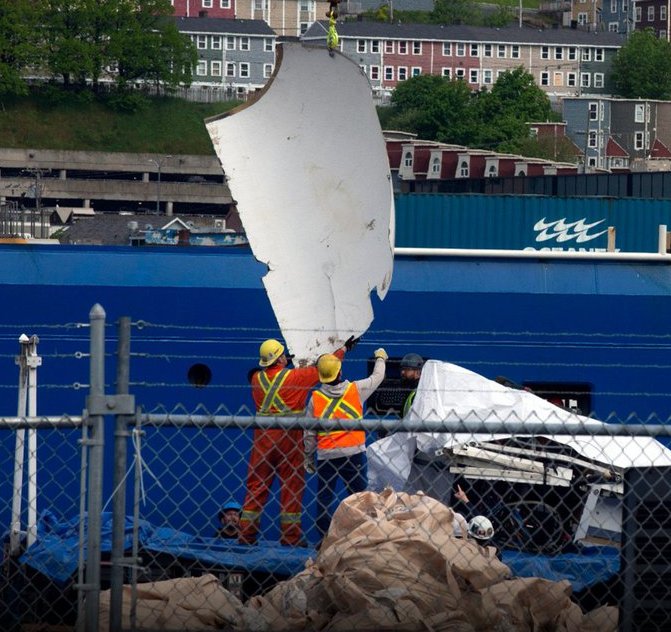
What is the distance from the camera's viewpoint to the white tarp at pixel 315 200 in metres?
11.4

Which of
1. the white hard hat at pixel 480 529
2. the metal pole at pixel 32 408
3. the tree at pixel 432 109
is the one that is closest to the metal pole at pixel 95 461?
the metal pole at pixel 32 408

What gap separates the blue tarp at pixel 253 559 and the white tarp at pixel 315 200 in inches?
117

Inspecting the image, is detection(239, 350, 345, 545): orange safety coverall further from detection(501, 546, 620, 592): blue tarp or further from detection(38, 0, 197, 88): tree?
detection(38, 0, 197, 88): tree

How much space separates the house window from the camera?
10519 centimetres

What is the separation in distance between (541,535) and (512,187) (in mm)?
21619

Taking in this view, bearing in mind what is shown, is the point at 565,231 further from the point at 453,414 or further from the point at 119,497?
the point at 119,497

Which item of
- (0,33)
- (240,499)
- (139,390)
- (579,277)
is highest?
(0,33)

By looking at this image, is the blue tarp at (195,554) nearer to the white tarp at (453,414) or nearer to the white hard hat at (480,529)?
the white hard hat at (480,529)

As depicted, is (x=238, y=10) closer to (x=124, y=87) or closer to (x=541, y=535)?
(x=124, y=87)

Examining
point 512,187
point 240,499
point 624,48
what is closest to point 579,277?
point 240,499

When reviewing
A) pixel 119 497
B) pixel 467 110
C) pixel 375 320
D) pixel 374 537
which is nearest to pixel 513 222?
pixel 375 320

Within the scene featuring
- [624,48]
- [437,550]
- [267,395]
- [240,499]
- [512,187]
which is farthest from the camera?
[624,48]

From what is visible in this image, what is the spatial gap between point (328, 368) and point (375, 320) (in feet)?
11.3

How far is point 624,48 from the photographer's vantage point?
126 meters
